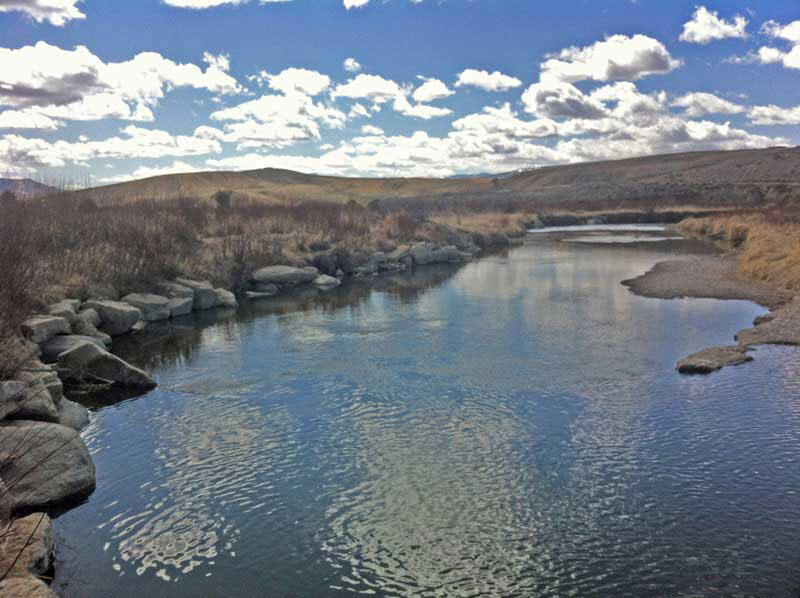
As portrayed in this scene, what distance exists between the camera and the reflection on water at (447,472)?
9.12m

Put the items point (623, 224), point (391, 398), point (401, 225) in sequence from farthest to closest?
1. point (623, 224)
2. point (401, 225)
3. point (391, 398)

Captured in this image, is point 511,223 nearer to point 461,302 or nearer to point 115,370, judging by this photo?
point 461,302

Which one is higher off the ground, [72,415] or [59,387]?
[59,387]

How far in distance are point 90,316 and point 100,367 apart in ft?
18.2

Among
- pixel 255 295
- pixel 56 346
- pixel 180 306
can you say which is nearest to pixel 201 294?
pixel 180 306

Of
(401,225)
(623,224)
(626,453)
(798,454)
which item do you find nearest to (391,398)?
(626,453)

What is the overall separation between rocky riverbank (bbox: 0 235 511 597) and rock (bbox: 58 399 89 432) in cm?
3

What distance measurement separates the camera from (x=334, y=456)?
12711 mm

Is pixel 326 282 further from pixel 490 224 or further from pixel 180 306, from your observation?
pixel 490 224

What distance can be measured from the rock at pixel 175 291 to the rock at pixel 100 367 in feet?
35.2

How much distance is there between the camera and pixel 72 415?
1438 centimetres

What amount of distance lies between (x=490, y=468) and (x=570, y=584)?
337 centimetres

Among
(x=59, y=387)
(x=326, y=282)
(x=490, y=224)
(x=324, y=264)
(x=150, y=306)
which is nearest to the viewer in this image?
(x=59, y=387)

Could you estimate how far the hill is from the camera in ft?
310
